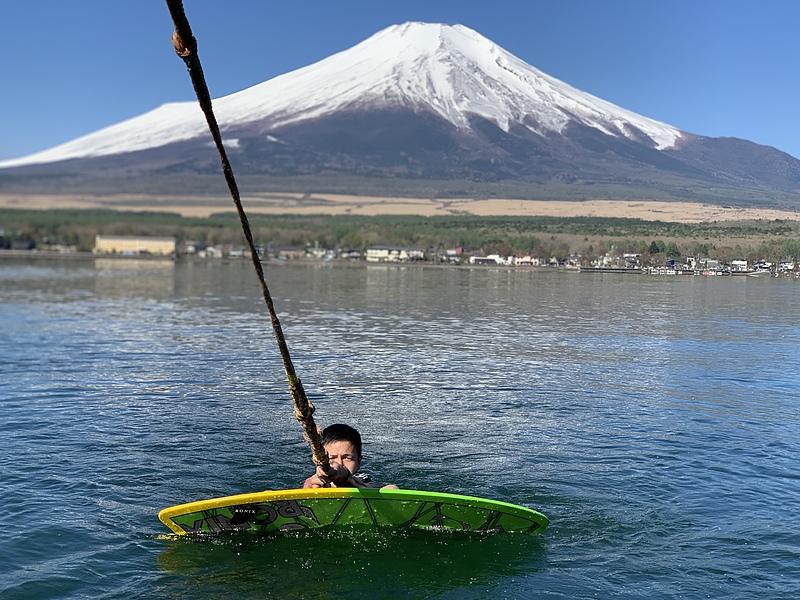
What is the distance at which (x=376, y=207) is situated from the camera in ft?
623

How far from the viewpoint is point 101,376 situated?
65.8 ft

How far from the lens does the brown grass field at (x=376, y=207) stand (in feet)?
352

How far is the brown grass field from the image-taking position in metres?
107

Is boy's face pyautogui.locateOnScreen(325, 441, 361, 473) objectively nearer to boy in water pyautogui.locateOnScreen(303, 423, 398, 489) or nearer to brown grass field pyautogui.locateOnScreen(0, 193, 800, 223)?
boy in water pyautogui.locateOnScreen(303, 423, 398, 489)

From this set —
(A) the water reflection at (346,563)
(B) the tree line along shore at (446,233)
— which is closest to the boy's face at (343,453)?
(A) the water reflection at (346,563)

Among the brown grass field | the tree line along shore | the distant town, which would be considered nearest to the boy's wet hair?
the tree line along shore

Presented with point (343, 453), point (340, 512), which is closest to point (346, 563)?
point (340, 512)

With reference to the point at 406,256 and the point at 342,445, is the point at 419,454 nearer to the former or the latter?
the point at 342,445

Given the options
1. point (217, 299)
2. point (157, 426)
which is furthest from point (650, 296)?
point (157, 426)

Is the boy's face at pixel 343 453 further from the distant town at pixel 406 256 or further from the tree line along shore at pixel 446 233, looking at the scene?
the distant town at pixel 406 256

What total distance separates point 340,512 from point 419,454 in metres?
4.24

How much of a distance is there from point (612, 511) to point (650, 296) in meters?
49.2

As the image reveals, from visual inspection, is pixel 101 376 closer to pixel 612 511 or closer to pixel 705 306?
pixel 612 511

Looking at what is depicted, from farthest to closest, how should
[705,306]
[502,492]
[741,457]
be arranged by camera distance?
[705,306]
[741,457]
[502,492]
